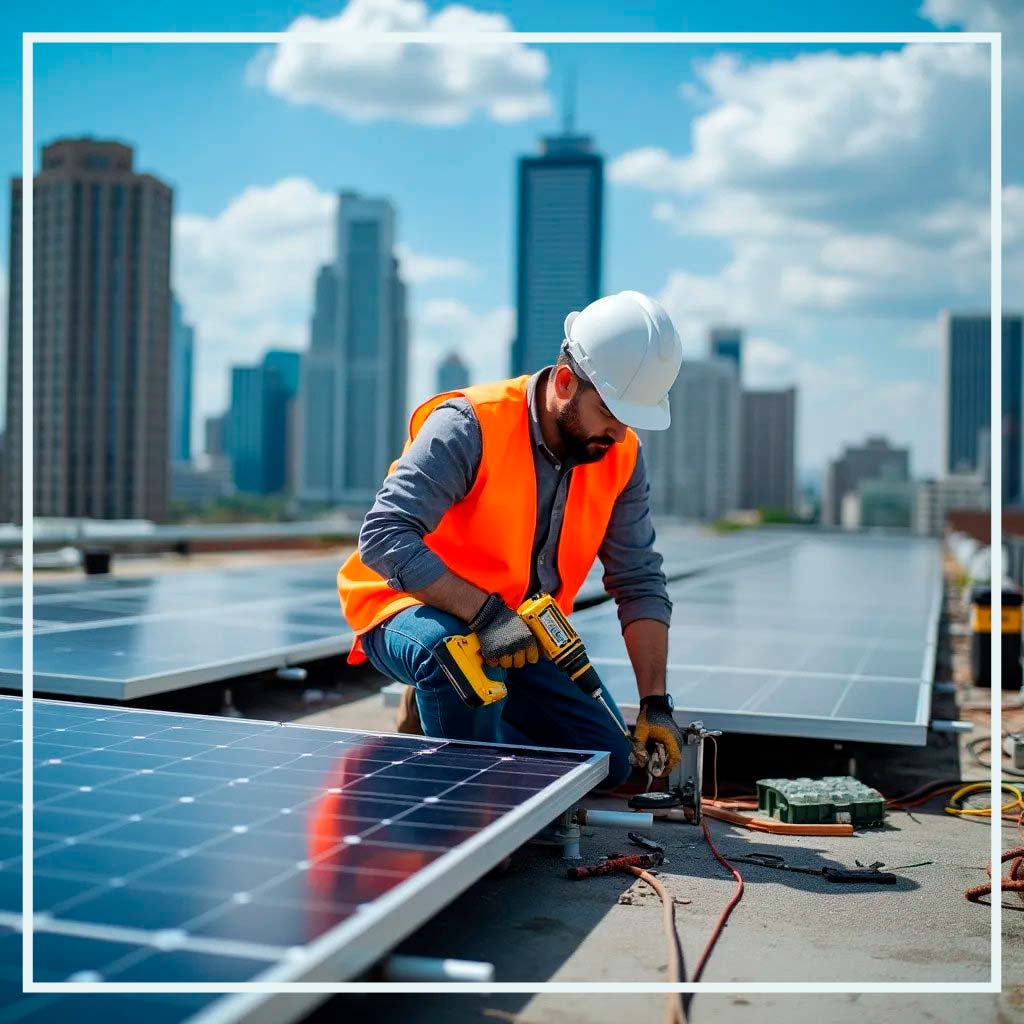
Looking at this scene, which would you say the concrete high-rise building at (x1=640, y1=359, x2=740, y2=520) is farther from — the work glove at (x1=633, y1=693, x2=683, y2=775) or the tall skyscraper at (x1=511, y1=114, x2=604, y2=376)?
the work glove at (x1=633, y1=693, x2=683, y2=775)

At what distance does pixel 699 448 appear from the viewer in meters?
157

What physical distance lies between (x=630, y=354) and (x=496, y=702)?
4.21 feet

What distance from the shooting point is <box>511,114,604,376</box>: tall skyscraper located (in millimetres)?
153875

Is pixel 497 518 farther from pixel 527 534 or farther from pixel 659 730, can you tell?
pixel 659 730

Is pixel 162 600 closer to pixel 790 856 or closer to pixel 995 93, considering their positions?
pixel 790 856

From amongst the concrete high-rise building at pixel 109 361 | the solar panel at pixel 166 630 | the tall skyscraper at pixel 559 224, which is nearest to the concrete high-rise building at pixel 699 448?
the tall skyscraper at pixel 559 224

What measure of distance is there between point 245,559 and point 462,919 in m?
23.3

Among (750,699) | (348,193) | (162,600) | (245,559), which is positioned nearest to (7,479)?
(245,559)

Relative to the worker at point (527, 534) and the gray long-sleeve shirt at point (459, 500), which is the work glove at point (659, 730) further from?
the gray long-sleeve shirt at point (459, 500)

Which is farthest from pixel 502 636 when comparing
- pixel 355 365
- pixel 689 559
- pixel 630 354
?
pixel 355 365

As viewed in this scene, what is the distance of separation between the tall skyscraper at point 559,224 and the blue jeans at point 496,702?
145m

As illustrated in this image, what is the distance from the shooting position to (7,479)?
159ft

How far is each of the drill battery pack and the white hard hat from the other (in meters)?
1.59

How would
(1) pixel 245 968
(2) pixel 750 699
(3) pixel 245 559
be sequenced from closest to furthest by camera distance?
(1) pixel 245 968 → (2) pixel 750 699 → (3) pixel 245 559
